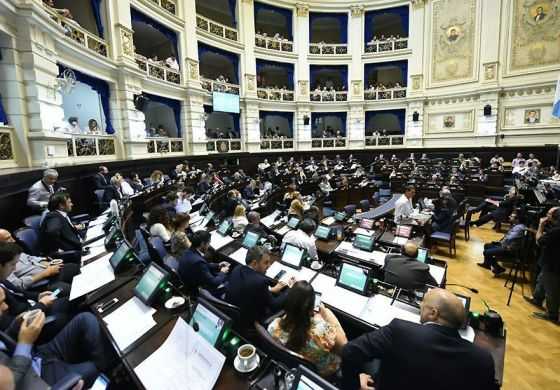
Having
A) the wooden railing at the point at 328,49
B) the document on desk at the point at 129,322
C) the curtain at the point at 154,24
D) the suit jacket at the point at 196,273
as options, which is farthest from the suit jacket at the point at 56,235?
the wooden railing at the point at 328,49

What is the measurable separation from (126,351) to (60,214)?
2836mm

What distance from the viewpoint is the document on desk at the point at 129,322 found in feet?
7.05

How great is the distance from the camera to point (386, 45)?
19.2 m

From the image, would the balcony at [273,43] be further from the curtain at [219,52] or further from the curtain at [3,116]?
the curtain at [3,116]

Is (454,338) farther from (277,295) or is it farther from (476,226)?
(476,226)

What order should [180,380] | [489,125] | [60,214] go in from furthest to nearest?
[489,125] < [60,214] < [180,380]

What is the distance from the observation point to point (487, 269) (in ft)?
18.7

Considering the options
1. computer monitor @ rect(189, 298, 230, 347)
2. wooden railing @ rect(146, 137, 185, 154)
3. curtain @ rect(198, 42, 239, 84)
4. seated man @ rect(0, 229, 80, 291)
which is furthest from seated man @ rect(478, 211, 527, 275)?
curtain @ rect(198, 42, 239, 84)

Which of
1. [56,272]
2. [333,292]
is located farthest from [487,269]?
[56,272]

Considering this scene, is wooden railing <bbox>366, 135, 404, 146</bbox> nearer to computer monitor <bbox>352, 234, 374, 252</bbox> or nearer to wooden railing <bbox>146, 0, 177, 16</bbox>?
wooden railing <bbox>146, 0, 177, 16</bbox>

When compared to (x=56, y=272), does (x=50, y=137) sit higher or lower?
higher

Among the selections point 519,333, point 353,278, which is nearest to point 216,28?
point 353,278

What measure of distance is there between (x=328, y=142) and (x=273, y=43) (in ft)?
24.5

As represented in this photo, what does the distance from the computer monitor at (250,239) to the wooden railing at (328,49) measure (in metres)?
18.5
